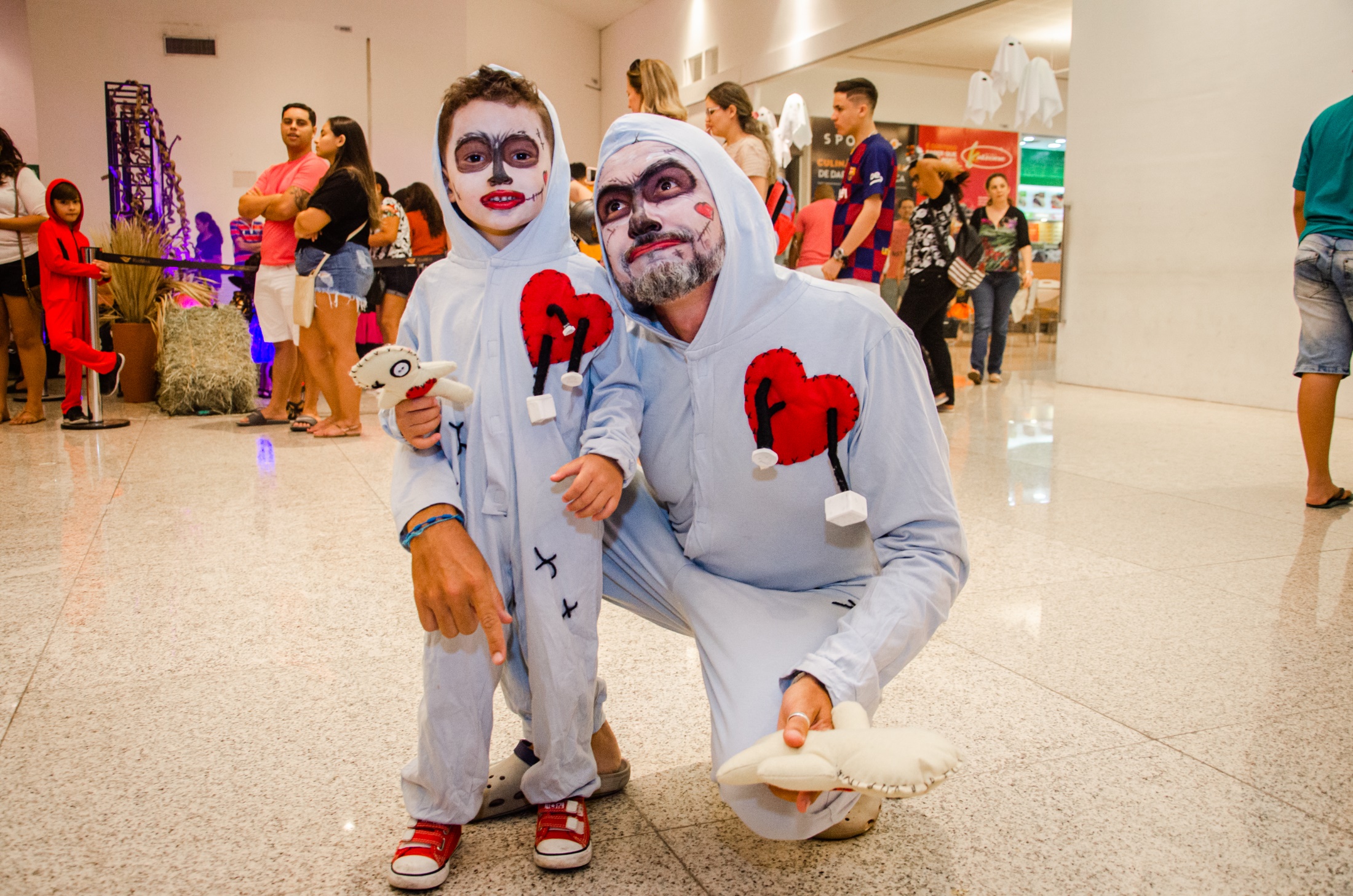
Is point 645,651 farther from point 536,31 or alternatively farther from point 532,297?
point 536,31

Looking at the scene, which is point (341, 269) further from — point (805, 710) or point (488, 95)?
point (805, 710)

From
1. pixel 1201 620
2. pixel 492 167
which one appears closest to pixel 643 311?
pixel 492 167

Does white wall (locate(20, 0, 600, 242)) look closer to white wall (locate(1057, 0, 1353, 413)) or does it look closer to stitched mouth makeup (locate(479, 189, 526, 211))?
white wall (locate(1057, 0, 1353, 413))

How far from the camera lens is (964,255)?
20.9ft

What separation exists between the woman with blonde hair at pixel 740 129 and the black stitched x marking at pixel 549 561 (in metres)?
Result: 3.25

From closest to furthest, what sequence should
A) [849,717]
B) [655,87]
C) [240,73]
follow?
1. [849,717]
2. [655,87]
3. [240,73]

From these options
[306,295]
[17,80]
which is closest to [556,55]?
[17,80]

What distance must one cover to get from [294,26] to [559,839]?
12.1m

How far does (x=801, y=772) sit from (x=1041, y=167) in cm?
1435

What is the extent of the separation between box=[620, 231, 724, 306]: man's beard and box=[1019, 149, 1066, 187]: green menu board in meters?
13.6

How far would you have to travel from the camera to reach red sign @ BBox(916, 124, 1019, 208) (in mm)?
12617

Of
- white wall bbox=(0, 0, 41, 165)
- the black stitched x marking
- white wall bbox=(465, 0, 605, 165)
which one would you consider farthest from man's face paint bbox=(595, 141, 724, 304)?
white wall bbox=(0, 0, 41, 165)

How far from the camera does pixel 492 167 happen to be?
1.48 metres

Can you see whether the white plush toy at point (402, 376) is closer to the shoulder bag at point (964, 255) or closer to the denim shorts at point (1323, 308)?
the denim shorts at point (1323, 308)
